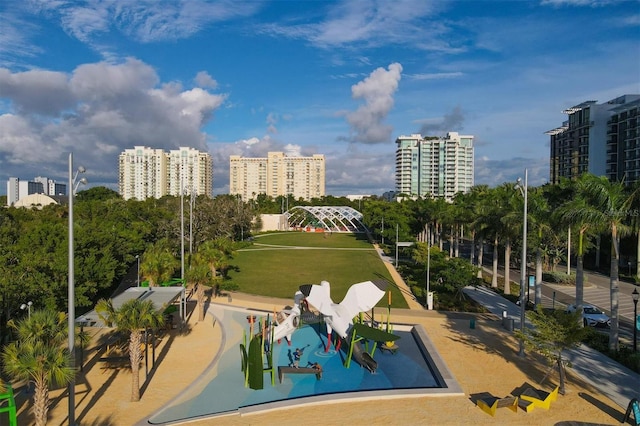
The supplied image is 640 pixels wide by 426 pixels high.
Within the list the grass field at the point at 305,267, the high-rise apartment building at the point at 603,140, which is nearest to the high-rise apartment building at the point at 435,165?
the high-rise apartment building at the point at 603,140

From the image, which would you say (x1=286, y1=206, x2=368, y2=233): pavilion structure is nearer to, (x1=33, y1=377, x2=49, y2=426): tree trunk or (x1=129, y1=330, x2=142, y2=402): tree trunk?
(x1=129, y1=330, x2=142, y2=402): tree trunk

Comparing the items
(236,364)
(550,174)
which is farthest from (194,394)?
(550,174)

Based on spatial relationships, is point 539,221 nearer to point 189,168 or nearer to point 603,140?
point 603,140

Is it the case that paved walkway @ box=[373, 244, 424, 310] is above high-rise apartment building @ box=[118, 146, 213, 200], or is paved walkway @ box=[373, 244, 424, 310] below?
below

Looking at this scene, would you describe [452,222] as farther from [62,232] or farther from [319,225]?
[319,225]

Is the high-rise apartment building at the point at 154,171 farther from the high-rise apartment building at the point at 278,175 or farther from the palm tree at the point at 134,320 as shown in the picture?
the palm tree at the point at 134,320

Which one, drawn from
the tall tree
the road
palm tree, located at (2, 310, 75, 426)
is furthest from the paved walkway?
palm tree, located at (2, 310, 75, 426)
